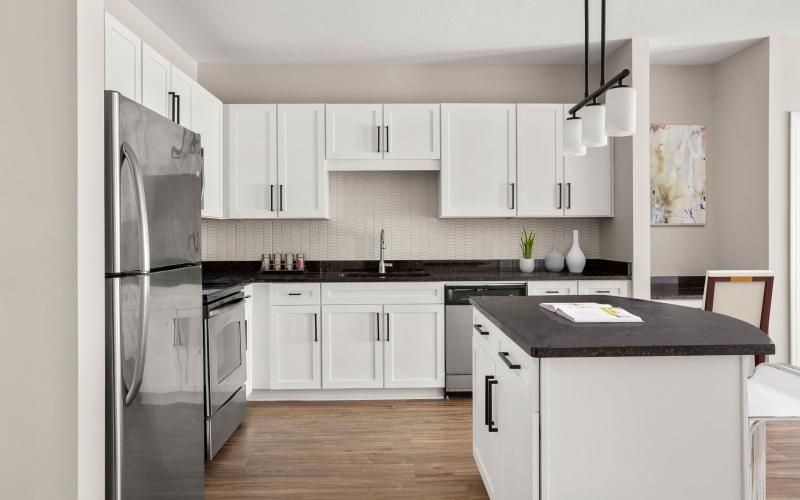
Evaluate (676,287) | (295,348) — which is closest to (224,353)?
(295,348)

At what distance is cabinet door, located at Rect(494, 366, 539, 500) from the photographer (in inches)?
61.9

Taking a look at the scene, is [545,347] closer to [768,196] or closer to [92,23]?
[92,23]

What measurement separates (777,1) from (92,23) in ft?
12.8

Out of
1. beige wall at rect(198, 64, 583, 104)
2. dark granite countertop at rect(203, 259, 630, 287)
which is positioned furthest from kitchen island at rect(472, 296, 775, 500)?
beige wall at rect(198, 64, 583, 104)

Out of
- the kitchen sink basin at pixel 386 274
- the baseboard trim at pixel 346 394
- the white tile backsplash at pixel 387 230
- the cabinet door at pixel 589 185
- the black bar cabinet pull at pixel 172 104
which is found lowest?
the baseboard trim at pixel 346 394

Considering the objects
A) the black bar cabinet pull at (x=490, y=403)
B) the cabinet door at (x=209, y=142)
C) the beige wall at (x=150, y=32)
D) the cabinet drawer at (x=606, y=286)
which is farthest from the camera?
the cabinet drawer at (x=606, y=286)

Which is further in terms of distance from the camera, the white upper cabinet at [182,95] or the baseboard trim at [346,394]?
the baseboard trim at [346,394]

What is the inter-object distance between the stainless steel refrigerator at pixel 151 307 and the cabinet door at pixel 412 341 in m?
1.83

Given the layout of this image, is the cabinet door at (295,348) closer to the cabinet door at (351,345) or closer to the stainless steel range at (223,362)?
the cabinet door at (351,345)

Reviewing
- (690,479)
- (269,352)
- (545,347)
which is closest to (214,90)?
(269,352)

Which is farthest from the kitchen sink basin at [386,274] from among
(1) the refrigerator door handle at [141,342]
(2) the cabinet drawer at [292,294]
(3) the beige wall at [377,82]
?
(1) the refrigerator door handle at [141,342]

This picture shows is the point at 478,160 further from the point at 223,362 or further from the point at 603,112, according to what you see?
the point at 223,362

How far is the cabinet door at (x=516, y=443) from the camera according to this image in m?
1.57

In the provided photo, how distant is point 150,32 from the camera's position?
3.55m
